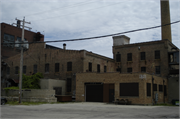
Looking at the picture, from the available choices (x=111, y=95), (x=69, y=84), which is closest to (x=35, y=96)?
(x=69, y=84)

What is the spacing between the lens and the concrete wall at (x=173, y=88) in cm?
3856

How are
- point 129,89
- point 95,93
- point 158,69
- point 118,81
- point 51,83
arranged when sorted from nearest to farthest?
point 129,89, point 118,81, point 95,93, point 51,83, point 158,69

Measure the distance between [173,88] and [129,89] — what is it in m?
13.7

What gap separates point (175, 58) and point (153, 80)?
9.90 meters

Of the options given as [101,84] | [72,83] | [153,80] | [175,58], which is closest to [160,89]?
[153,80]

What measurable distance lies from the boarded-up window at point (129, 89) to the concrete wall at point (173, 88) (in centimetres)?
1308

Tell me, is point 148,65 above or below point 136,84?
above

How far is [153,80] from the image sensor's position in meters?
32.0

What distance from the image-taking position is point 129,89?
29.6m

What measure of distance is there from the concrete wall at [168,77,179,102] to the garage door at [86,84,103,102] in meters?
14.5

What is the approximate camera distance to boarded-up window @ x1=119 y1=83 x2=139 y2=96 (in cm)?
2921

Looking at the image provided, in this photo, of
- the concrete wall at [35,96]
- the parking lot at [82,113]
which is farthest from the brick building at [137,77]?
the parking lot at [82,113]

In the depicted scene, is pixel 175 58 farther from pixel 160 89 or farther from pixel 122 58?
pixel 122 58

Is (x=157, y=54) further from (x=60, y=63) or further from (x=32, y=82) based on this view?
(x=32, y=82)
